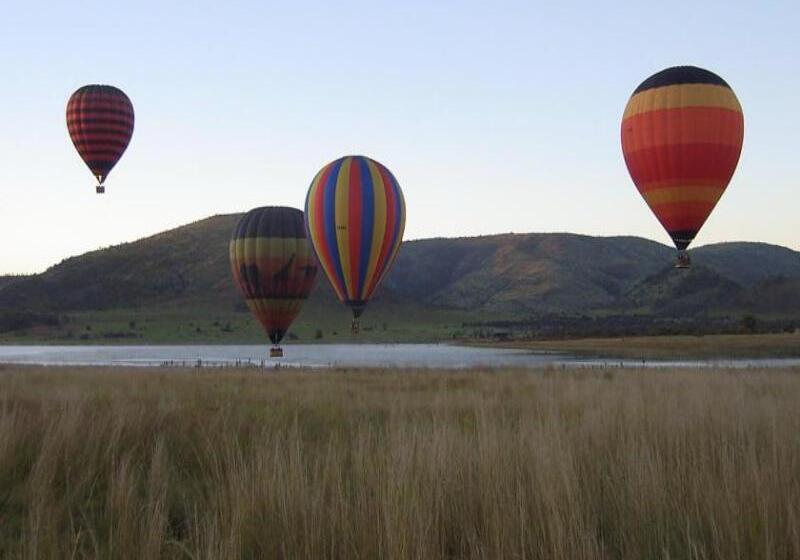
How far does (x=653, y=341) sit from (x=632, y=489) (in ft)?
246

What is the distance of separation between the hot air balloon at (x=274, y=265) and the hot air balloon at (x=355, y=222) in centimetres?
870

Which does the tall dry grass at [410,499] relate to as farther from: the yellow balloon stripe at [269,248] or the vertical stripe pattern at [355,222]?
the yellow balloon stripe at [269,248]

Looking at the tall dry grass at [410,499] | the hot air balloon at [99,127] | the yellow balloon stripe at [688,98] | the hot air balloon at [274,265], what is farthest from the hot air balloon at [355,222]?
the tall dry grass at [410,499]

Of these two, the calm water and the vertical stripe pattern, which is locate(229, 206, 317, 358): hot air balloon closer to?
the calm water

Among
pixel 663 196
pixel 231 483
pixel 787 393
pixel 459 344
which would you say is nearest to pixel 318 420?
pixel 231 483

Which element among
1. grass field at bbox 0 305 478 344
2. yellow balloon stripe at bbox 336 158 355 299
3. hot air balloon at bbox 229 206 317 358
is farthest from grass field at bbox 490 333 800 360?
grass field at bbox 0 305 478 344

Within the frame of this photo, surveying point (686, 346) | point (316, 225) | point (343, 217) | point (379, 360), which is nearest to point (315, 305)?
point (686, 346)

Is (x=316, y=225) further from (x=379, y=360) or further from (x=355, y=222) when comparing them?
(x=379, y=360)

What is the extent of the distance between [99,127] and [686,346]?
4776cm

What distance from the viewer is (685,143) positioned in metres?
32.7

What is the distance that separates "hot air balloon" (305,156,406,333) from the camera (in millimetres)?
38156

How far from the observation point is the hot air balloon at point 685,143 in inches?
1293

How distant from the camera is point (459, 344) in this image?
320 ft

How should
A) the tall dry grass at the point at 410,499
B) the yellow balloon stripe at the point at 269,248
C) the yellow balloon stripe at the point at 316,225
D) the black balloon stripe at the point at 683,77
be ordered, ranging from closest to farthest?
the tall dry grass at the point at 410,499 → the black balloon stripe at the point at 683,77 → the yellow balloon stripe at the point at 316,225 → the yellow balloon stripe at the point at 269,248
